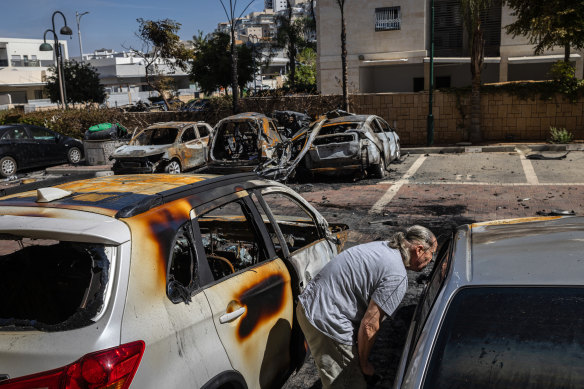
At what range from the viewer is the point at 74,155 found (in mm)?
20578

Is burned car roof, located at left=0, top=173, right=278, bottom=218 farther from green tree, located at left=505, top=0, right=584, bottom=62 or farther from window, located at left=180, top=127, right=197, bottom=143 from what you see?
green tree, located at left=505, top=0, right=584, bottom=62

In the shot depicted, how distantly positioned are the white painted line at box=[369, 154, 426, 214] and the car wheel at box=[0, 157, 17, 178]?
503 inches

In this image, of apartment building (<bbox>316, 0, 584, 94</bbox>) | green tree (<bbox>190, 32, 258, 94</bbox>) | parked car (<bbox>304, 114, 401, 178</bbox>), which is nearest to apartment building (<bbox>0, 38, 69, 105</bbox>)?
green tree (<bbox>190, 32, 258, 94</bbox>)

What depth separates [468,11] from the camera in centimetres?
1881

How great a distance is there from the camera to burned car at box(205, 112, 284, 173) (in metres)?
14.6

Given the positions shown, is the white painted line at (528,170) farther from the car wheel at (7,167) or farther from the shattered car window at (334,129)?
the car wheel at (7,167)

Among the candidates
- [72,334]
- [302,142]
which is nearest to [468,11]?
[302,142]

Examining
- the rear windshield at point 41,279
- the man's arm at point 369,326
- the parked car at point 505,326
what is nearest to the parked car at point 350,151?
the man's arm at point 369,326

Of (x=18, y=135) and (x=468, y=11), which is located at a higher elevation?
(x=468, y=11)

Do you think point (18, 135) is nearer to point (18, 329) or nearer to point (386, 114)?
point (386, 114)

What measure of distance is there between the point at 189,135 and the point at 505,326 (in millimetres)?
15014

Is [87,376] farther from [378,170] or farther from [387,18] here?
[387,18]

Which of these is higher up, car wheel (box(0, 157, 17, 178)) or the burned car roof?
the burned car roof

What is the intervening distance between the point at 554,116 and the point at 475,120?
9.63 ft
